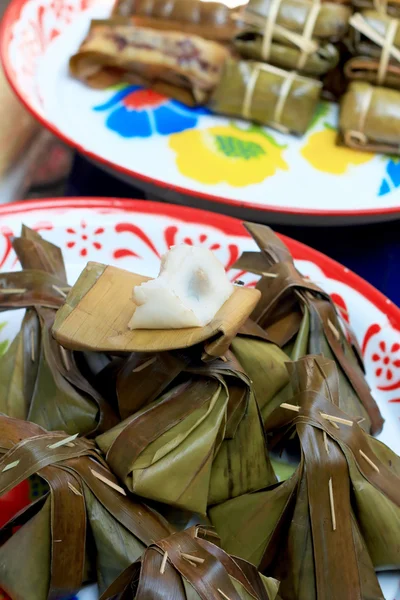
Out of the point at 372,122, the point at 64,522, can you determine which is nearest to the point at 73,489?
the point at 64,522

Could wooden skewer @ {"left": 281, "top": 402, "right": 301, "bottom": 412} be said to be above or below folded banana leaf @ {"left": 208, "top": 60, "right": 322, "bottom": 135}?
below

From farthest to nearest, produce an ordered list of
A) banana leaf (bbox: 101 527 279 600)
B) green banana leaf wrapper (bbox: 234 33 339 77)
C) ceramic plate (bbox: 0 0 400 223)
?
green banana leaf wrapper (bbox: 234 33 339 77) < ceramic plate (bbox: 0 0 400 223) < banana leaf (bbox: 101 527 279 600)

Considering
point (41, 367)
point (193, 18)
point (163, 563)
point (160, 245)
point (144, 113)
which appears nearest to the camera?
point (163, 563)

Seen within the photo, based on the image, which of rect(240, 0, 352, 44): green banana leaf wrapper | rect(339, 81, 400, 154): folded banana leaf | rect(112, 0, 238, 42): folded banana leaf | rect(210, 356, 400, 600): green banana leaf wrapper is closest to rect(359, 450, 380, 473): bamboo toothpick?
rect(210, 356, 400, 600): green banana leaf wrapper

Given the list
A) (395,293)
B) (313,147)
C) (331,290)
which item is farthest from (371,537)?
(313,147)

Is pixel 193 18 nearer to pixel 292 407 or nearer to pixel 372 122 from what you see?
pixel 372 122

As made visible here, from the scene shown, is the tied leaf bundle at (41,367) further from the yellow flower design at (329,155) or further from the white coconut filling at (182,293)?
the yellow flower design at (329,155)

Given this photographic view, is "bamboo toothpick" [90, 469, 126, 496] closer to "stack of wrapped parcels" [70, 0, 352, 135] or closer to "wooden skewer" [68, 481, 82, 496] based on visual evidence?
"wooden skewer" [68, 481, 82, 496]

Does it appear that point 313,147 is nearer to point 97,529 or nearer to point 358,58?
point 358,58
